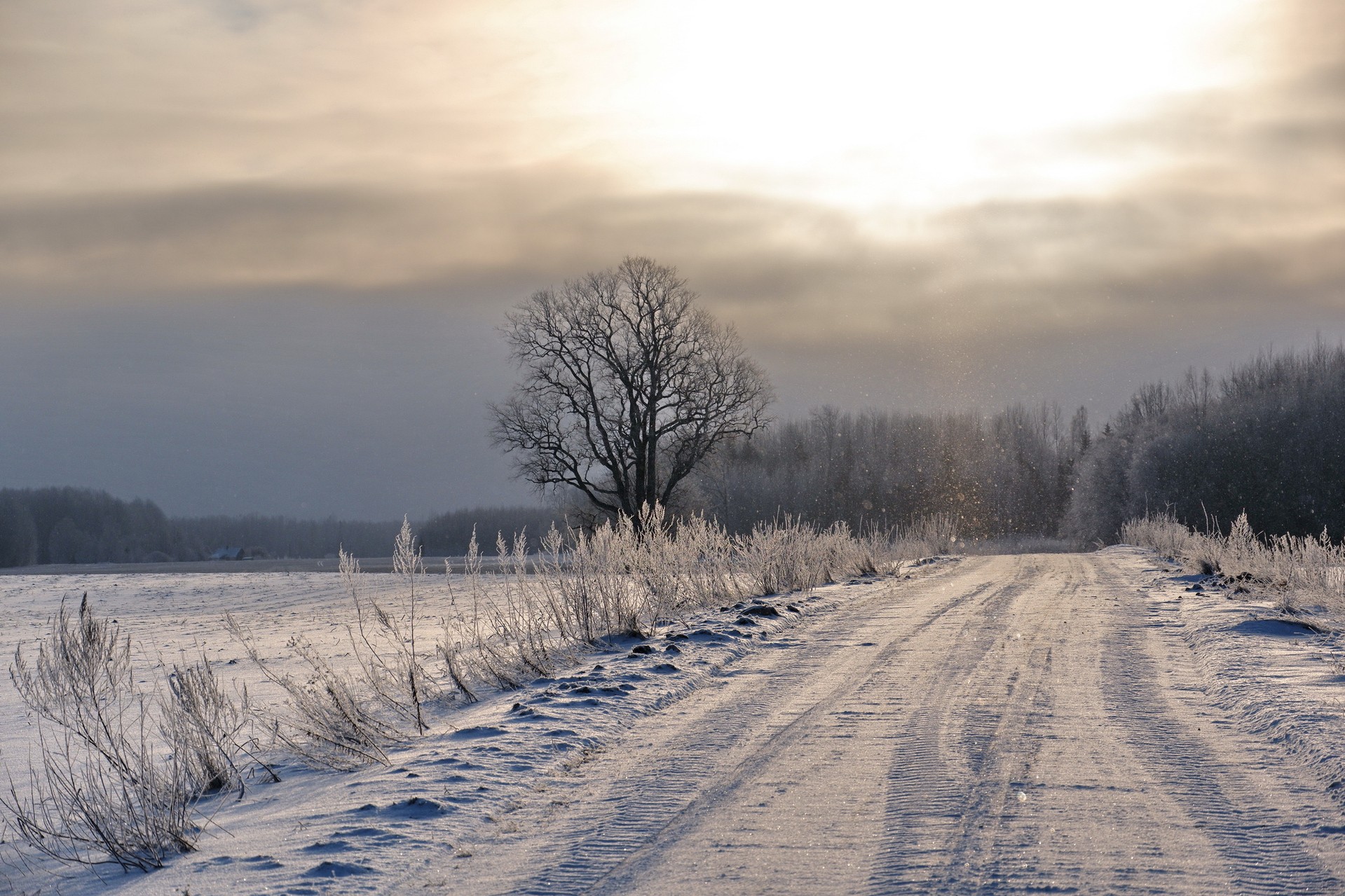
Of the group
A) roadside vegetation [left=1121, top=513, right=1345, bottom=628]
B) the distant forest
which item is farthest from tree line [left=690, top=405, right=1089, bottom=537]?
roadside vegetation [left=1121, top=513, right=1345, bottom=628]

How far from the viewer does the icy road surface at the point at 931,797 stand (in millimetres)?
3961

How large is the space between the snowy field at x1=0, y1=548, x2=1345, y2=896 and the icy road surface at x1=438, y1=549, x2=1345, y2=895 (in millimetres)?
19

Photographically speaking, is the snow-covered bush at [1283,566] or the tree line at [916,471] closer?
the snow-covered bush at [1283,566]

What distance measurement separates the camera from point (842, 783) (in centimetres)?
527

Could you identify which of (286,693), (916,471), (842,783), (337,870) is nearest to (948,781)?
(842,783)

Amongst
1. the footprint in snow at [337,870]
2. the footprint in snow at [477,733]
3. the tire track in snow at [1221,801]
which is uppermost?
the footprint in snow at [337,870]

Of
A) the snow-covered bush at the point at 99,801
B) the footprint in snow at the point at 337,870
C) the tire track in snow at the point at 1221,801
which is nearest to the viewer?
the tire track in snow at the point at 1221,801

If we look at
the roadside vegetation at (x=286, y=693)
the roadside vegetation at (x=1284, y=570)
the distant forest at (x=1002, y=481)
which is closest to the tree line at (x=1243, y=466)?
the distant forest at (x=1002, y=481)

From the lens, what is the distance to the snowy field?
4078mm

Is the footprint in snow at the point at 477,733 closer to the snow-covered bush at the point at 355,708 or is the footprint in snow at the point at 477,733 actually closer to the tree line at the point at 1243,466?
the snow-covered bush at the point at 355,708

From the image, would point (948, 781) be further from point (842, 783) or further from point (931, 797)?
point (842, 783)

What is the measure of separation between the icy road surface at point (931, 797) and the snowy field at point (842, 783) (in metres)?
0.02

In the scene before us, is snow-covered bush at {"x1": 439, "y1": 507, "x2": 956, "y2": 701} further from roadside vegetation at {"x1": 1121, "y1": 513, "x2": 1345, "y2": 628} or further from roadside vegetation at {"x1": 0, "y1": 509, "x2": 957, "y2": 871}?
roadside vegetation at {"x1": 1121, "y1": 513, "x2": 1345, "y2": 628}

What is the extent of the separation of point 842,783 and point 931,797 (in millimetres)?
519
